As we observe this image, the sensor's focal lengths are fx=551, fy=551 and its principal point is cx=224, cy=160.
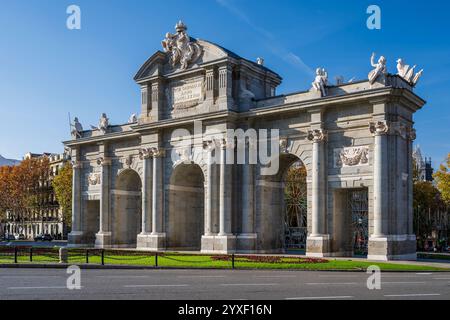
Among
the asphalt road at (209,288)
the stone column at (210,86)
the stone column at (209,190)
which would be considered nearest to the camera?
the asphalt road at (209,288)

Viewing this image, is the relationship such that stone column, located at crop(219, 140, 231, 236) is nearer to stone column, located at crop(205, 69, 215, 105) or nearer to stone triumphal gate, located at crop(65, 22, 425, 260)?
stone triumphal gate, located at crop(65, 22, 425, 260)

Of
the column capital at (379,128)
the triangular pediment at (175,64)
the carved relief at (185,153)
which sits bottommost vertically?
the carved relief at (185,153)

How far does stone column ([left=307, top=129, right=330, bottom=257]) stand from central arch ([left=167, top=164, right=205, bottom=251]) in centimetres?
1271

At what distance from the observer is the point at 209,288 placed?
56.7 ft

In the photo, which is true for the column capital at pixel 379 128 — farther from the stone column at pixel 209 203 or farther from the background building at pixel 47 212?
the background building at pixel 47 212

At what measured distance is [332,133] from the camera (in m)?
38.8

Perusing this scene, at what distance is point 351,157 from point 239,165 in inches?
369

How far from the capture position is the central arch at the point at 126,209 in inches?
2117

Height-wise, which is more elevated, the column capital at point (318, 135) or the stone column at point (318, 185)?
the column capital at point (318, 135)

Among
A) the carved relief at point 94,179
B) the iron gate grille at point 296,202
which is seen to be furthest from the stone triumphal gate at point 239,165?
the iron gate grille at point 296,202

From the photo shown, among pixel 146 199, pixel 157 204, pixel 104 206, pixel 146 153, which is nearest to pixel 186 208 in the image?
pixel 157 204

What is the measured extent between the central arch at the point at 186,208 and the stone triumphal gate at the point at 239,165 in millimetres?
108

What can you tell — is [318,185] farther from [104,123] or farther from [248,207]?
[104,123]
